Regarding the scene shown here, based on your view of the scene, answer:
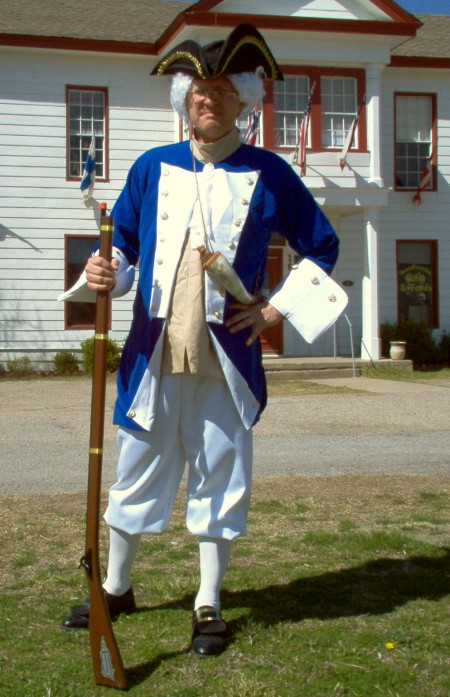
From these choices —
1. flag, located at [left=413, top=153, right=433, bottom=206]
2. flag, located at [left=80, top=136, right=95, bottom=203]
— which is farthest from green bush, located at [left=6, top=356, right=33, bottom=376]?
flag, located at [left=413, top=153, right=433, bottom=206]

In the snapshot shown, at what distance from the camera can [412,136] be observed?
65.6 ft

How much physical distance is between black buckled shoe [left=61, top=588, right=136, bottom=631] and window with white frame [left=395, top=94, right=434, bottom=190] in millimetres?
17071

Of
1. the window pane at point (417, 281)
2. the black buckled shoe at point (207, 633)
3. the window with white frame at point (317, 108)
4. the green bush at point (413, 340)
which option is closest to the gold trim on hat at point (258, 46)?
the black buckled shoe at point (207, 633)

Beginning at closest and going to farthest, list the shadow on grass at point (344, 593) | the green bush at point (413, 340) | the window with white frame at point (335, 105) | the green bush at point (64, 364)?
the shadow on grass at point (344, 593), the green bush at point (64, 364), the window with white frame at point (335, 105), the green bush at point (413, 340)

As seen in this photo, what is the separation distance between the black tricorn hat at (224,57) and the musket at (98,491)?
25.4 inches

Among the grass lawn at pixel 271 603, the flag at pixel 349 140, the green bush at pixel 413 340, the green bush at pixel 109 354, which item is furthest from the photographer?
the green bush at pixel 413 340

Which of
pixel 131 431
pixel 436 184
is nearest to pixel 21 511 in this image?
pixel 131 431

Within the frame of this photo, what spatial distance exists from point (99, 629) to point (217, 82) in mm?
1999

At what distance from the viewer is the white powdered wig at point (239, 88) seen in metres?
3.60

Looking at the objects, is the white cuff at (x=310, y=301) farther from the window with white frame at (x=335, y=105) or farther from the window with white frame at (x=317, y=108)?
the window with white frame at (x=335, y=105)

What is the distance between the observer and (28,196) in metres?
18.1

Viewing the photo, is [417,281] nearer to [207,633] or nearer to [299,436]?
[299,436]

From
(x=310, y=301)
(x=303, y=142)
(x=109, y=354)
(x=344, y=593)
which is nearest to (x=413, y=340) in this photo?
(x=303, y=142)

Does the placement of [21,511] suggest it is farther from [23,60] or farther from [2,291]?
[23,60]
